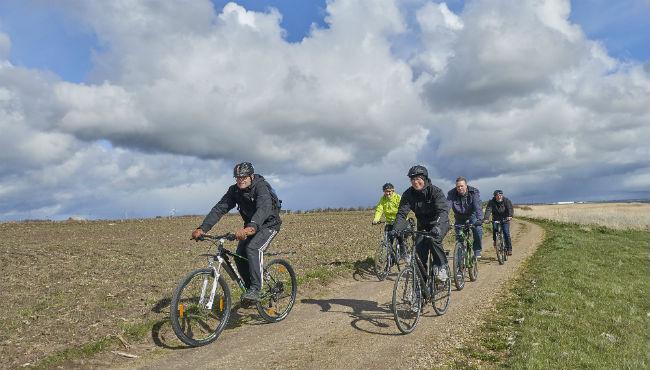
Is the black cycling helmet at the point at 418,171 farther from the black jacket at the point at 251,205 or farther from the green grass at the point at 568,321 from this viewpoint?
the green grass at the point at 568,321

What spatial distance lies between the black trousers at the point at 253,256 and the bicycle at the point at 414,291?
292cm

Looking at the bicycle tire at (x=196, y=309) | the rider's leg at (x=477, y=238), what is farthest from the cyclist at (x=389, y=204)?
the bicycle tire at (x=196, y=309)

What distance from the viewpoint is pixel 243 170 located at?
32.9 feet

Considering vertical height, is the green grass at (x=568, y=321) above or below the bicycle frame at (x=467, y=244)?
→ below

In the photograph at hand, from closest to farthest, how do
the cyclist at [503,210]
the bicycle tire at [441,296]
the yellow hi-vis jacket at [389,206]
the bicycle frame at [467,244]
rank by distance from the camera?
the bicycle tire at [441,296] → the bicycle frame at [467,244] → the yellow hi-vis jacket at [389,206] → the cyclist at [503,210]

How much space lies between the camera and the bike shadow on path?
10172 millimetres

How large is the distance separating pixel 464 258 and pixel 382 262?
2702 millimetres

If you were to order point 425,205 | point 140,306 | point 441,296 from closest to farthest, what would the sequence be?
1. point 425,205
2. point 441,296
3. point 140,306

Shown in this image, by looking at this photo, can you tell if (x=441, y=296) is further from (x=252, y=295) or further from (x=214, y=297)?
(x=214, y=297)

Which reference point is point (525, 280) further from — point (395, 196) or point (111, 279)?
point (111, 279)

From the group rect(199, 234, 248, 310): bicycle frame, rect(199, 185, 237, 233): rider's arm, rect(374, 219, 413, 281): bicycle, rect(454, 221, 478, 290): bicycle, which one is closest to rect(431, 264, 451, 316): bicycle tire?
rect(454, 221, 478, 290): bicycle

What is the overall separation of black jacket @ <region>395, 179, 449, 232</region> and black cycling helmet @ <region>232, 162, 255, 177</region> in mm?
3499

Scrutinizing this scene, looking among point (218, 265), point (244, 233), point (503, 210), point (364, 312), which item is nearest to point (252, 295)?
point (218, 265)

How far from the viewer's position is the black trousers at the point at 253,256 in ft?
33.1
